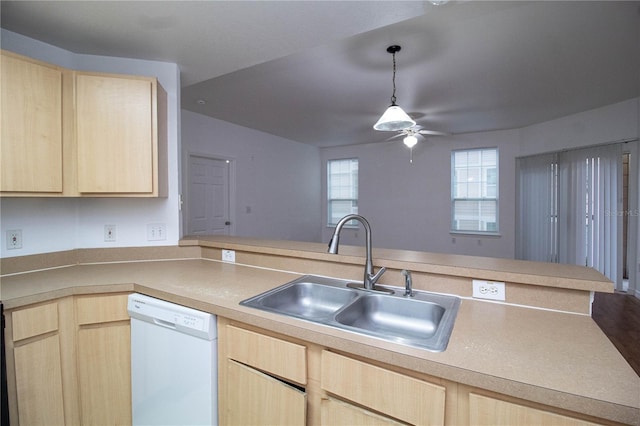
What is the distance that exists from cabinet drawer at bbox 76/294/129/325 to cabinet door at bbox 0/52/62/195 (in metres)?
0.65

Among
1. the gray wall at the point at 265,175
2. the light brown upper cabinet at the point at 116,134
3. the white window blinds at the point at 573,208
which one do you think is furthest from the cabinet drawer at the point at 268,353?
the white window blinds at the point at 573,208

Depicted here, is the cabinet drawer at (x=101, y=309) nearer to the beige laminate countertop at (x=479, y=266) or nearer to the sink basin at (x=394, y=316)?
the beige laminate countertop at (x=479, y=266)

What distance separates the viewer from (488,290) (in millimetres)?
1303

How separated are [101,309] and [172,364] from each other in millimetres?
494

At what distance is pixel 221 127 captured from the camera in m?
4.72

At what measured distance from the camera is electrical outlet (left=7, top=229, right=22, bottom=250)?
5.60 ft

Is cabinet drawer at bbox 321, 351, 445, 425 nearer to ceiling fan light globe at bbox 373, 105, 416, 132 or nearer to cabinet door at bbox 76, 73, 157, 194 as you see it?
cabinet door at bbox 76, 73, 157, 194

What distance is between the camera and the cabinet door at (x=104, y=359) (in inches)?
59.0

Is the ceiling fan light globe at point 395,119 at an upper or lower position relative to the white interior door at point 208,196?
upper

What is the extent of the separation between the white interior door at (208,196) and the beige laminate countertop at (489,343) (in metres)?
2.75

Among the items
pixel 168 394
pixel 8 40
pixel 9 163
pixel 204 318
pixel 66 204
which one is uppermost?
pixel 8 40

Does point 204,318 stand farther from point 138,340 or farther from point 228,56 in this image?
point 228,56

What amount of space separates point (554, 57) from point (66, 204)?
3.93 meters

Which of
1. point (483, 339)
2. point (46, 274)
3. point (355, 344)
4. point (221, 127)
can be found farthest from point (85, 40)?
point (221, 127)
